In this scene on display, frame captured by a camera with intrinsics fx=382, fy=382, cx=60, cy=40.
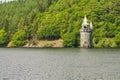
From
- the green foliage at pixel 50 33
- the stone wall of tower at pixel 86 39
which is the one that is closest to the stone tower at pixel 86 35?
the stone wall of tower at pixel 86 39

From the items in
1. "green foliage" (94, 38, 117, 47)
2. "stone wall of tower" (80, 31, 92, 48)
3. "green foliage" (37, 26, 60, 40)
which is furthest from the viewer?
"green foliage" (37, 26, 60, 40)

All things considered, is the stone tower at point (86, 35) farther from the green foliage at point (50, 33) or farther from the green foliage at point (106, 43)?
the green foliage at point (50, 33)

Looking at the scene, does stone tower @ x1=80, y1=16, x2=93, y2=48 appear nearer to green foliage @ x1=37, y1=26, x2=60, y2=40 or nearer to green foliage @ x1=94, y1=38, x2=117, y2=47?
green foliage @ x1=94, y1=38, x2=117, y2=47

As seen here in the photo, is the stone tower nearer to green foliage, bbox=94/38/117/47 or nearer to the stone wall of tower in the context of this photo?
the stone wall of tower

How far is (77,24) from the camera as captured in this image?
185125 millimetres

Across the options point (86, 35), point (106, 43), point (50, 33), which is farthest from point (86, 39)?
point (50, 33)

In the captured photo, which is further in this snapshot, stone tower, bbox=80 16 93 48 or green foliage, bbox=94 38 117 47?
green foliage, bbox=94 38 117 47

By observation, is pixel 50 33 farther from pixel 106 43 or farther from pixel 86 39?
pixel 106 43

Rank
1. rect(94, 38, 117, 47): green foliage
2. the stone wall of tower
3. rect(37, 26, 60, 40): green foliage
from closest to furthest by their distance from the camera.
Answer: the stone wall of tower → rect(94, 38, 117, 47): green foliage → rect(37, 26, 60, 40): green foliage

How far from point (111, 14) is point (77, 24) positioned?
16998 millimetres

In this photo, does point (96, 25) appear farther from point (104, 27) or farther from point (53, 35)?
point (53, 35)

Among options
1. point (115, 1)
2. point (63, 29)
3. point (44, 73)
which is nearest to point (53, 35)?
point (63, 29)

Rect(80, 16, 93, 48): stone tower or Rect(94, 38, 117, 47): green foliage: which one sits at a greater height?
Rect(80, 16, 93, 48): stone tower

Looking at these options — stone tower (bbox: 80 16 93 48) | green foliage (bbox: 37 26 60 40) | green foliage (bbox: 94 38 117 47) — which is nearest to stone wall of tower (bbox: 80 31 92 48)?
stone tower (bbox: 80 16 93 48)
